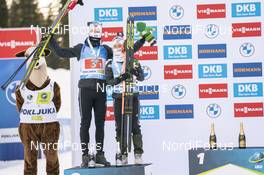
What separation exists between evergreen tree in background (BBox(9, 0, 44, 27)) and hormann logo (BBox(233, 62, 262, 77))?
12.3 m

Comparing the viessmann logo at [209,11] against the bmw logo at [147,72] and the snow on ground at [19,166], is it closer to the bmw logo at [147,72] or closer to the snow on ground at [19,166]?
the bmw logo at [147,72]

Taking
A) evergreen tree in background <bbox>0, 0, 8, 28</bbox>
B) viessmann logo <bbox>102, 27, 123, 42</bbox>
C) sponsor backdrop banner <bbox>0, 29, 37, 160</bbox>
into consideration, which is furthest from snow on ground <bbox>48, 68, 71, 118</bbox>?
viessmann logo <bbox>102, 27, 123, 42</bbox>

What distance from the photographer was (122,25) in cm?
848

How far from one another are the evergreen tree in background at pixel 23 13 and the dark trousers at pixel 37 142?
499 inches

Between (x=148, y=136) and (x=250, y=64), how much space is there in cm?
154

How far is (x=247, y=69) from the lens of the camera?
27.8ft

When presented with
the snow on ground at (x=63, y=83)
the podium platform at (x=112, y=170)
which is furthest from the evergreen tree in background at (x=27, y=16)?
the podium platform at (x=112, y=170)

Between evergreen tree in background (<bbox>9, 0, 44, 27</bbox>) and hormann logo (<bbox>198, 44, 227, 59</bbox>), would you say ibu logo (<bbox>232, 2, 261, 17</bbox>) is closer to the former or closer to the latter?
hormann logo (<bbox>198, 44, 227, 59</bbox>)

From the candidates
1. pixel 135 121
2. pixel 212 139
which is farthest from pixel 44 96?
pixel 212 139

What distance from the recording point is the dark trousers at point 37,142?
24.9ft

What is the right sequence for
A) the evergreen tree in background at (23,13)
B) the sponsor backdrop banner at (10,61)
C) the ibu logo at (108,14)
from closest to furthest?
the ibu logo at (108,14)
the sponsor backdrop banner at (10,61)
the evergreen tree in background at (23,13)

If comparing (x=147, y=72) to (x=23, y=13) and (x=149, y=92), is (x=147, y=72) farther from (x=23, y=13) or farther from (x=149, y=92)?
(x=23, y=13)

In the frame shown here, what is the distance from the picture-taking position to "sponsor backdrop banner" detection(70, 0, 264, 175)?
8.48m

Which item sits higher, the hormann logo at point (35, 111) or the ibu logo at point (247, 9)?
the ibu logo at point (247, 9)
